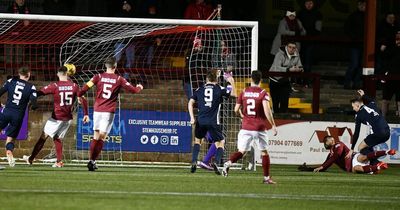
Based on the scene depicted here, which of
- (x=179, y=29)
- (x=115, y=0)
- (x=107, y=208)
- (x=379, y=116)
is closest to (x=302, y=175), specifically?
(x=379, y=116)

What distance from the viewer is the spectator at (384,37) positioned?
2703cm

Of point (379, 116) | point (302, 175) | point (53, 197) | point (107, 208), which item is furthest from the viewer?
point (379, 116)

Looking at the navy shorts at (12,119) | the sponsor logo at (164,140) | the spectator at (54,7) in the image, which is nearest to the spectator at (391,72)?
the sponsor logo at (164,140)

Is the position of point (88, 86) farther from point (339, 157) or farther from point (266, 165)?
point (339, 157)

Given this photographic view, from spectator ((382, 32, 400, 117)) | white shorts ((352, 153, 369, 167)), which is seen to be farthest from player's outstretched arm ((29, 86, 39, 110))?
spectator ((382, 32, 400, 117))

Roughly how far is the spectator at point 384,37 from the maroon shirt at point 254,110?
32.5 feet

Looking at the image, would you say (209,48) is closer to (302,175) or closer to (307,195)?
(302,175)

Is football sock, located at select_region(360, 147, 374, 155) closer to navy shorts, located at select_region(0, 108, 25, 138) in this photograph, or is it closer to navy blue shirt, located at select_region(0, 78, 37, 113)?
navy blue shirt, located at select_region(0, 78, 37, 113)

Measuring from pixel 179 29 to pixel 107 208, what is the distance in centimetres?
1048

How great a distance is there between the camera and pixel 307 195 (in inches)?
589

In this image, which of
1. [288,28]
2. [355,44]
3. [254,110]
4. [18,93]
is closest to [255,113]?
[254,110]

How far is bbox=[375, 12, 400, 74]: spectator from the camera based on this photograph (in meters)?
27.0

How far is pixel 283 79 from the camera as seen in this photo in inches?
966

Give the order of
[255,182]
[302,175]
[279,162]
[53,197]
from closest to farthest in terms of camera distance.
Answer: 1. [53,197]
2. [255,182]
3. [302,175]
4. [279,162]
